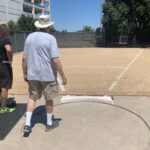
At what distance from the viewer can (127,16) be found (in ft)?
136

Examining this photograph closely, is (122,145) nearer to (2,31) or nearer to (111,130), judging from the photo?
(111,130)

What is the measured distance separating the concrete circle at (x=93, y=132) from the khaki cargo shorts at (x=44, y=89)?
2.04 ft

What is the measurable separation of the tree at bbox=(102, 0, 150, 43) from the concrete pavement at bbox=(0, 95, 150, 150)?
32.1m

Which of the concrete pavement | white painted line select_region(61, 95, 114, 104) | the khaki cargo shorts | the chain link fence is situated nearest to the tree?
the chain link fence

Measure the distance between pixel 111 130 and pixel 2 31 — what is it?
275cm

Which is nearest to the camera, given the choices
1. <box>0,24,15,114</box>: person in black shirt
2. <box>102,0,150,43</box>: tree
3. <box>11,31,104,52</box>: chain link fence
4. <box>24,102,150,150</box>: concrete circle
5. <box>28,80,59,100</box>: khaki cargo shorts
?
<box>24,102,150,150</box>: concrete circle

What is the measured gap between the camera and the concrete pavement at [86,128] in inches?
240

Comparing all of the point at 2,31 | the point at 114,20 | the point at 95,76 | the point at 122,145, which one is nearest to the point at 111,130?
the point at 122,145

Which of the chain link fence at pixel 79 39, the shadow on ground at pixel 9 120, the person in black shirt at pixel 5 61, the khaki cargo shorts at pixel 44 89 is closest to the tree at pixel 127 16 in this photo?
the chain link fence at pixel 79 39

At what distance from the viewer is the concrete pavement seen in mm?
6086

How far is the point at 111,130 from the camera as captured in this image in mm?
6734

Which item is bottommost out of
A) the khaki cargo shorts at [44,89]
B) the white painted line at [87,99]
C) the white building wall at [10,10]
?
the white painted line at [87,99]

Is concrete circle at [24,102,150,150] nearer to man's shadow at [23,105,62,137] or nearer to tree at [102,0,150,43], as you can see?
man's shadow at [23,105,62,137]

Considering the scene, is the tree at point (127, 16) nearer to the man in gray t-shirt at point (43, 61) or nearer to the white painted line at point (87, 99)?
the white painted line at point (87, 99)
